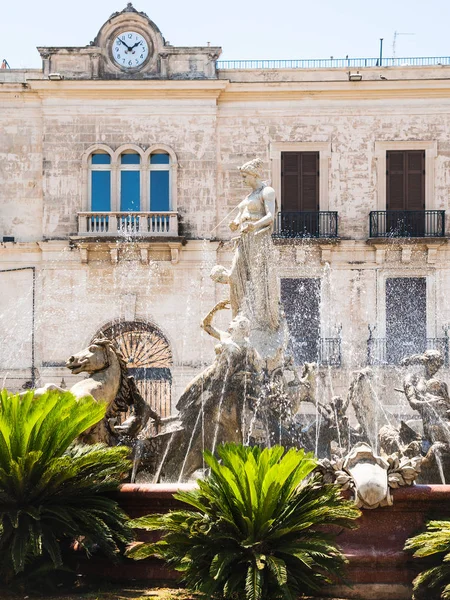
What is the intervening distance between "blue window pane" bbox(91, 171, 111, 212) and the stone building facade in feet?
0.14

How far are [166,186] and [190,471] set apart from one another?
1994 cm

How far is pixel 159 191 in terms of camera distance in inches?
1262

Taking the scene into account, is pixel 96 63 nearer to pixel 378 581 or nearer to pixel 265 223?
pixel 265 223

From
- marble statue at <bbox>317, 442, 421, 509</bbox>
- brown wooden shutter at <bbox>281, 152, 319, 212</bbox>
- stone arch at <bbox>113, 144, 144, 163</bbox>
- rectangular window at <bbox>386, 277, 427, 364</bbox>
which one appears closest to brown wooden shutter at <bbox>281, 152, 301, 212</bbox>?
brown wooden shutter at <bbox>281, 152, 319, 212</bbox>

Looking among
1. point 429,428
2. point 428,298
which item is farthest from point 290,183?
point 429,428

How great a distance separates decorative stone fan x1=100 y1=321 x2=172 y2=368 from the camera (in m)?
31.5

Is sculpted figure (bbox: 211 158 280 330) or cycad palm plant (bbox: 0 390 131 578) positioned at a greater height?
sculpted figure (bbox: 211 158 280 330)

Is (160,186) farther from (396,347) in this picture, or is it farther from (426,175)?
(396,347)

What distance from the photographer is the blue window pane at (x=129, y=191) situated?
31922 millimetres

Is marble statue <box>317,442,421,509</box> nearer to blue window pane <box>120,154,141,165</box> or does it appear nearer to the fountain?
the fountain

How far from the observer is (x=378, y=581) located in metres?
9.64

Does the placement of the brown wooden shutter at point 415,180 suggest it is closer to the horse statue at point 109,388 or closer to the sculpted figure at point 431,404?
the sculpted figure at point 431,404

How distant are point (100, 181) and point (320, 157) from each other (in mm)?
5522

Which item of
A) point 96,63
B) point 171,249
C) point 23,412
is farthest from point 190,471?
point 96,63
